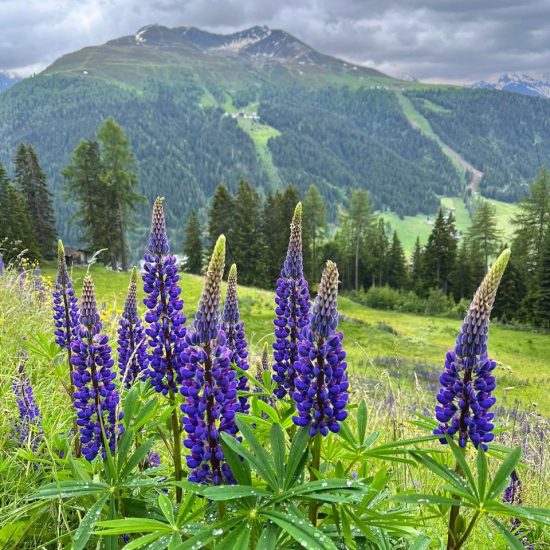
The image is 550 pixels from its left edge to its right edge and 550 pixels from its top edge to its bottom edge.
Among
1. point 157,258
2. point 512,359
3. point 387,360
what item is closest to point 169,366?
point 157,258

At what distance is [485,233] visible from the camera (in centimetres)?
5888

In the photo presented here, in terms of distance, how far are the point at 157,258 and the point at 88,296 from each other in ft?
1.71

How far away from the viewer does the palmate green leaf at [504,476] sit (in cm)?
213

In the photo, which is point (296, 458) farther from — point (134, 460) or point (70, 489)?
point (70, 489)

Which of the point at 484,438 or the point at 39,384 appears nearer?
the point at 484,438

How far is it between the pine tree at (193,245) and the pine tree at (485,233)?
111ft

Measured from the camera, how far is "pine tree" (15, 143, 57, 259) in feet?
147

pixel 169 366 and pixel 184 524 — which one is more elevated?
pixel 169 366

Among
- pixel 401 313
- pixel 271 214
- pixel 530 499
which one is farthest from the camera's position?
pixel 271 214

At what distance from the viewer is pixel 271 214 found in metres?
57.3

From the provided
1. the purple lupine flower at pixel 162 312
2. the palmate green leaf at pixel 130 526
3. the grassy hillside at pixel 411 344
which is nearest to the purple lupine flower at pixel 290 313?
the purple lupine flower at pixel 162 312

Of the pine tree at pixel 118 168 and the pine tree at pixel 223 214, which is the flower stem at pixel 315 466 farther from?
the pine tree at pixel 223 214

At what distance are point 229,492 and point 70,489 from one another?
0.95 m

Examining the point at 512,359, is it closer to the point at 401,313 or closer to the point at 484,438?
the point at 401,313
